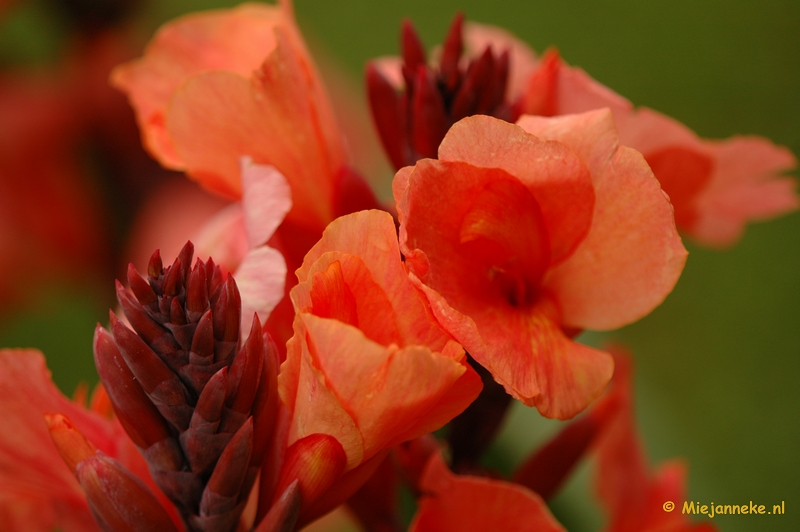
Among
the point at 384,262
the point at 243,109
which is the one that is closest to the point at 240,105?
the point at 243,109

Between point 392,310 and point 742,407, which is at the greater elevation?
point 392,310

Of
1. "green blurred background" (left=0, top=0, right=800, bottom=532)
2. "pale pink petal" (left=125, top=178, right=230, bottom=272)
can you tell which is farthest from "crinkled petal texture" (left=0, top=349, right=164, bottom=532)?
"pale pink petal" (left=125, top=178, right=230, bottom=272)

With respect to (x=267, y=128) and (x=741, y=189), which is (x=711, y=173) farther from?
(x=267, y=128)

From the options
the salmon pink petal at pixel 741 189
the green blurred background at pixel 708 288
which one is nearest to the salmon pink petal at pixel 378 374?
the salmon pink petal at pixel 741 189

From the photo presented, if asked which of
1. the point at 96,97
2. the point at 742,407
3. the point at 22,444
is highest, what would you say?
the point at 22,444

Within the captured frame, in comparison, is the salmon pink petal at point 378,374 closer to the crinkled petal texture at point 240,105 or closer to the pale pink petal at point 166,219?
the crinkled petal texture at point 240,105

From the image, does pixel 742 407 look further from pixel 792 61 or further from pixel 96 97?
pixel 96 97

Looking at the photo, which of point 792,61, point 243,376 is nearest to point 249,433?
point 243,376
